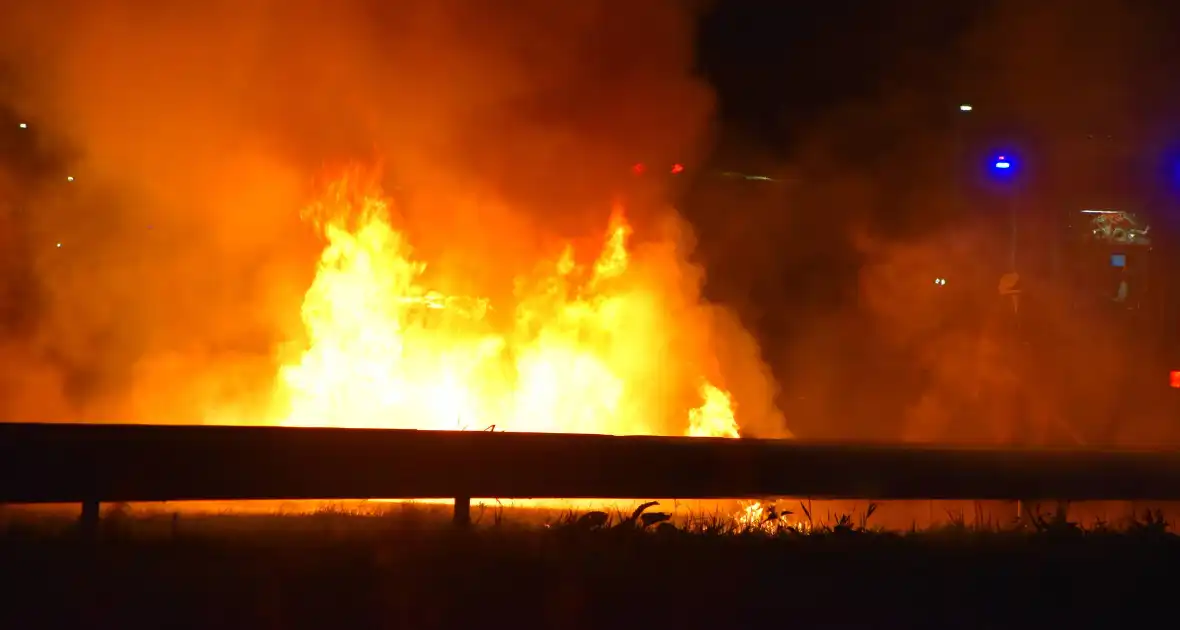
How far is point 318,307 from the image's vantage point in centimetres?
1379

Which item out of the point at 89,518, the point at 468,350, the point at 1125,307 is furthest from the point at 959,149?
the point at 89,518

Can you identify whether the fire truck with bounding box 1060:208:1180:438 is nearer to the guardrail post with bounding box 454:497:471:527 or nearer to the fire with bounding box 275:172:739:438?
the fire with bounding box 275:172:739:438

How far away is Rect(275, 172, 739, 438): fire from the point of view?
13500 mm

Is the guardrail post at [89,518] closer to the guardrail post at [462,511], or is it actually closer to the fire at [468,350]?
the guardrail post at [462,511]

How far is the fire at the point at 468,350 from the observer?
13.5 m

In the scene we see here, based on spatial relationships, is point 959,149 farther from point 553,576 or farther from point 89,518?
point 89,518

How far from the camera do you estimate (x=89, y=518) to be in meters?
7.29

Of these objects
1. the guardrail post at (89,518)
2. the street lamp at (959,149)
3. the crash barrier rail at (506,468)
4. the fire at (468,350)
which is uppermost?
the street lamp at (959,149)

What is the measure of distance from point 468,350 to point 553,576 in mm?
8303

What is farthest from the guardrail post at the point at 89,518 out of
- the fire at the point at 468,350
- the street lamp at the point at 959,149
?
the street lamp at the point at 959,149

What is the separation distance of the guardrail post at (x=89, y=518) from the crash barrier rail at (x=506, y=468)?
0.06ft

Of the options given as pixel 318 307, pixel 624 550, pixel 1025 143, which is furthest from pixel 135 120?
pixel 1025 143

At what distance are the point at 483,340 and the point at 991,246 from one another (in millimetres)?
9436

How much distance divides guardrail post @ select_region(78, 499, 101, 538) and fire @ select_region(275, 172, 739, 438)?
574cm
